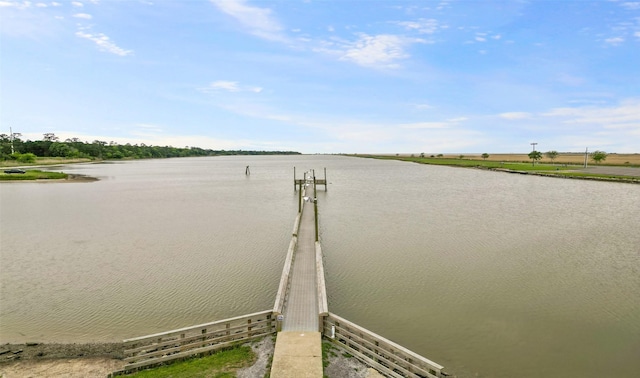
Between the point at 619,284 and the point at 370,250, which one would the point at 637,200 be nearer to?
the point at 619,284

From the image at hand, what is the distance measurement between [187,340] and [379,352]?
4.87m

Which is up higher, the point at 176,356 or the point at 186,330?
the point at 186,330

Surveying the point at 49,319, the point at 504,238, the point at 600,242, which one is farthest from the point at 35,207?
the point at 600,242

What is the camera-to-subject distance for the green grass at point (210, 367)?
7750mm

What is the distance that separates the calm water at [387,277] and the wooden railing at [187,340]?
2.47 m

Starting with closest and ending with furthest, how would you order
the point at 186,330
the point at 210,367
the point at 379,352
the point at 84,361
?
the point at 210,367 < the point at 379,352 < the point at 186,330 < the point at 84,361

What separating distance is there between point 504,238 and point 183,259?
19816mm

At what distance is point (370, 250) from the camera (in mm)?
19375

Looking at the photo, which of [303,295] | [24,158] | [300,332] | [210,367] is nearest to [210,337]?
[210,367]

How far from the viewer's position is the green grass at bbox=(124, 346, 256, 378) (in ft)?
25.4

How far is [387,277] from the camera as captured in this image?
15156 millimetres

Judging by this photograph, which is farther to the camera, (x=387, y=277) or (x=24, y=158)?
(x=24, y=158)

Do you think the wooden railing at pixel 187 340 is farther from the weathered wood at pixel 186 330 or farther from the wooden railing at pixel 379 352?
the wooden railing at pixel 379 352

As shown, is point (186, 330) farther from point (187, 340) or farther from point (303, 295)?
point (303, 295)
